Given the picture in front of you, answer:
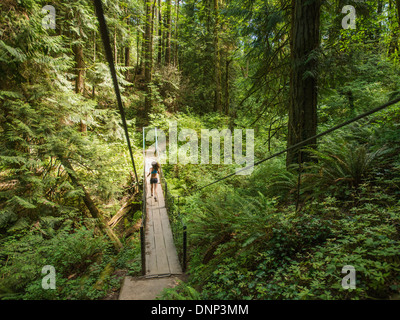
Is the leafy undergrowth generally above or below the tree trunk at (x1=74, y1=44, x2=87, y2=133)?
below

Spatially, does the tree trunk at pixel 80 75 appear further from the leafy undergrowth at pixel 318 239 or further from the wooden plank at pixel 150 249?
the leafy undergrowth at pixel 318 239

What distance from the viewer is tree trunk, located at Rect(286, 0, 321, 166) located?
3.78 m

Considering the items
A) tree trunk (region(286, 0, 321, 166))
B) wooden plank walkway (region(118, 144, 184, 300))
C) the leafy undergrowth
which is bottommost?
wooden plank walkway (region(118, 144, 184, 300))

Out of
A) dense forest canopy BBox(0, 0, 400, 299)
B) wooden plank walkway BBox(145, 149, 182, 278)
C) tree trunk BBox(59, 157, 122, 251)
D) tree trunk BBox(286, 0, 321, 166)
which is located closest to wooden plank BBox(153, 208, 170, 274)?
wooden plank walkway BBox(145, 149, 182, 278)

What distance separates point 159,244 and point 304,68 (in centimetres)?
493

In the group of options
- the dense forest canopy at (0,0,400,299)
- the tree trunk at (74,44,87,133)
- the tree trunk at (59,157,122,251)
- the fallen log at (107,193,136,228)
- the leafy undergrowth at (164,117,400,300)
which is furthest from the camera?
the tree trunk at (74,44,87,133)

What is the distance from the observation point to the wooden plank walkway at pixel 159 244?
374 cm

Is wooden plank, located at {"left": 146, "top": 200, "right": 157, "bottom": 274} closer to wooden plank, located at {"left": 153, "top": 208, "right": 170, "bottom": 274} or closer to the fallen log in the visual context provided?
wooden plank, located at {"left": 153, "top": 208, "right": 170, "bottom": 274}

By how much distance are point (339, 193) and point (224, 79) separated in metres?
13.6

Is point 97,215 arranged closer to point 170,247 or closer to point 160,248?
point 160,248

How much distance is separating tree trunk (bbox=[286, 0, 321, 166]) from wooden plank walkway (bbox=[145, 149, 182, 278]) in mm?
3266

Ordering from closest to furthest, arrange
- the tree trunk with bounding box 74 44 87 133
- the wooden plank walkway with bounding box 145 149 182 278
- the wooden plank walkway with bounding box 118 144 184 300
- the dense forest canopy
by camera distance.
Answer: the dense forest canopy → the wooden plank walkway with bounding box 118 144 184 300 → the wooden plank walkway with bounding box 145 149 182 278 → the tree trunk with bounding box 74 44 87 133

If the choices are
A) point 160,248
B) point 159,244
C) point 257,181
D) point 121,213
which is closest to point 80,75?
point 121,213

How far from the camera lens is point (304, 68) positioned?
386 cm
